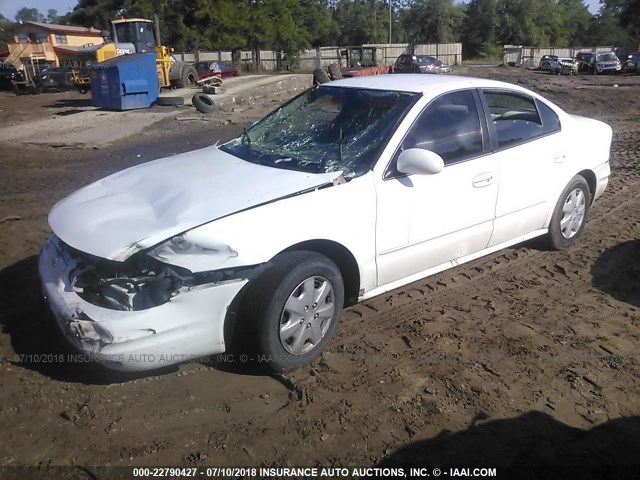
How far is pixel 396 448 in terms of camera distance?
2.67m

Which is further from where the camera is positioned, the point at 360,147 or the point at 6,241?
the point at 6,241

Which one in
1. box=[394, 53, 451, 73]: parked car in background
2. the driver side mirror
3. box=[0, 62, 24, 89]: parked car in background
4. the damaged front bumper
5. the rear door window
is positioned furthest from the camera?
box=[394, 53, 451, 73]: parked car in background

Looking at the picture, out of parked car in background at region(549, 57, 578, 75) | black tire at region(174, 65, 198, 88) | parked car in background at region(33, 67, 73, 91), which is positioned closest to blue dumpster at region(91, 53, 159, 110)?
black tire at region(174, 65, 198, 88)

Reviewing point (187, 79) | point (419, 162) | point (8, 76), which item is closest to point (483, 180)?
point (419, 162)

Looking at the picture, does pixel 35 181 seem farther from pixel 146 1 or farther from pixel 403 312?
pixel 146 1

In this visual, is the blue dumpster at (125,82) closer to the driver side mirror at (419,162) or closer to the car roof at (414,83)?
the car roof at (414,83)

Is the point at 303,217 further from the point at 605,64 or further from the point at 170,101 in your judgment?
the point at 605,64

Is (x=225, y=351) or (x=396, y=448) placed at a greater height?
(x=225, y=351)

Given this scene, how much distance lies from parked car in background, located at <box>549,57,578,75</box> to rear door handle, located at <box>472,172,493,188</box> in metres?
40.3

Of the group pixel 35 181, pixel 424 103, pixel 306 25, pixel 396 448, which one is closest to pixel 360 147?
pixel 424 103

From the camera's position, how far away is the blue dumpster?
16141mm

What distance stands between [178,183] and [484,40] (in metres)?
79.2

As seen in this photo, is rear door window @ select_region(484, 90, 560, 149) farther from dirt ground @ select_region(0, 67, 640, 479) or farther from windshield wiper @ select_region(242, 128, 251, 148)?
windshield wiper @ select_region(242, 128, 251, 148)

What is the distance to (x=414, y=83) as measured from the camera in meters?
4.23
